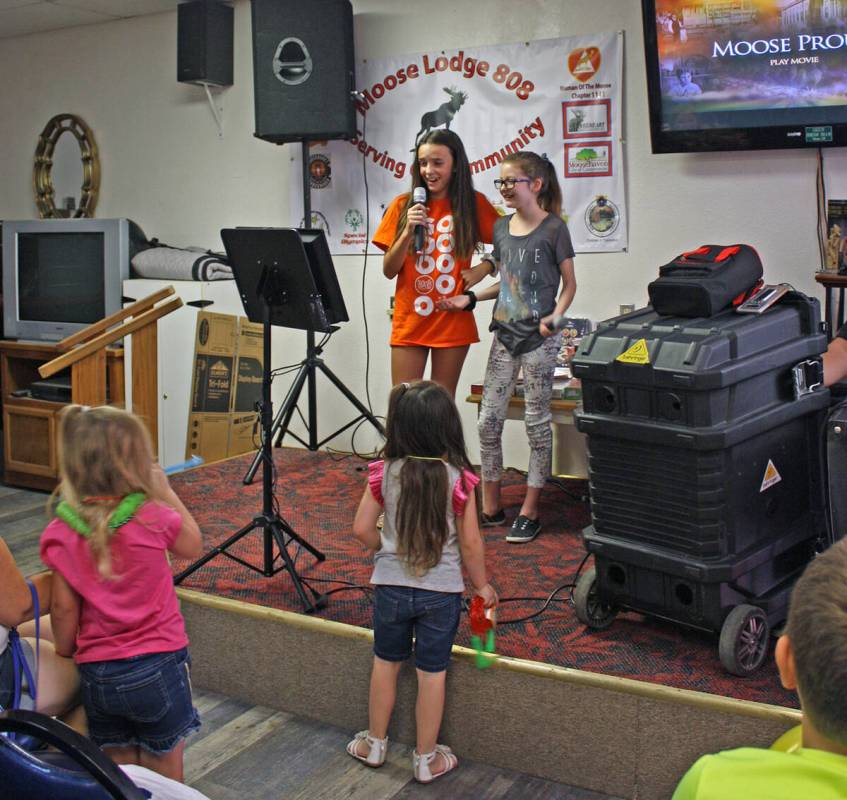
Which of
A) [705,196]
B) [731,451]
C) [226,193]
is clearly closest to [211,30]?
[226,193]

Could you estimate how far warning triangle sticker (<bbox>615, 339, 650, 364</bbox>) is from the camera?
2676mm

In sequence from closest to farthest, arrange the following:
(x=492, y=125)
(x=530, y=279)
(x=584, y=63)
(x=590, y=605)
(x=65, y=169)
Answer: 1. (x=590, y=605)
2. (x=530, y=279)
3. (x=584, y=63)
4. (x=492, y=125)
5. (x=65, y=169)

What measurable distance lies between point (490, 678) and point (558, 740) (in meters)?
0.23

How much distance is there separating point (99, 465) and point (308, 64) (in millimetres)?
3126

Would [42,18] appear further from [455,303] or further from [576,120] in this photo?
[455,303]

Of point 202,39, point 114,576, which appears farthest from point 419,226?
point 202,39

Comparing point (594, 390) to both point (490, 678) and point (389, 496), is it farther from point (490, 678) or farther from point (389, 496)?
point (490, 678)

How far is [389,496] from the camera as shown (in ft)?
8.89

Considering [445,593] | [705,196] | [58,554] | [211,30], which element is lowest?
[445,593]

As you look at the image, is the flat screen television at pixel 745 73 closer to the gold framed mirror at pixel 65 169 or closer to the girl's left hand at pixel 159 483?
the girl's left hand at pixel 159 483

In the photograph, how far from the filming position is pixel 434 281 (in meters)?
4.07

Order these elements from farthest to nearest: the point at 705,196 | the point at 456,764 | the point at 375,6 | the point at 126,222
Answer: the point at 126,222
the point at 375,6
the point at 705,196
the point at 456,764

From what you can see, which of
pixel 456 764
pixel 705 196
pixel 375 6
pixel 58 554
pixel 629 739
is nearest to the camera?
pixel 58 554

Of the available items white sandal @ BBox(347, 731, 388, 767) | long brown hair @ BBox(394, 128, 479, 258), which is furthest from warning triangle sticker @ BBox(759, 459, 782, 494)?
long brown hair @ BBox(394, 128, 479, 258)
